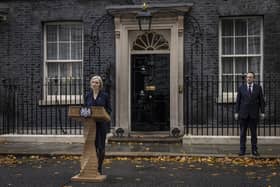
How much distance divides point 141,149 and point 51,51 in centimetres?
524

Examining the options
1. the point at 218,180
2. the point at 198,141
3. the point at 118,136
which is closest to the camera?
the point at 218,180

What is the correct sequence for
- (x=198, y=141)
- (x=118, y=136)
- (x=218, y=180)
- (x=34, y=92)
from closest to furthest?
1. (x=218, y=180)
2. (x=198, y=141)
3. (x=118, y=136)
4. (x=34, y=92)

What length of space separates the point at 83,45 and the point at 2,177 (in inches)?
309

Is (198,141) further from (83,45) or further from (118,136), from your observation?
(83,45)

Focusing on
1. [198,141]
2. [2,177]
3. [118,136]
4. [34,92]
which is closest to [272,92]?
[198,141]

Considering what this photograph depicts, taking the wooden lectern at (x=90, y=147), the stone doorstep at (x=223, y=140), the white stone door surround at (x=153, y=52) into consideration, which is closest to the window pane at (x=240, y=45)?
the white stone door surround at (x=153, y=52)

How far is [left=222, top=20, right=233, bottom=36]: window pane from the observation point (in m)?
17.1

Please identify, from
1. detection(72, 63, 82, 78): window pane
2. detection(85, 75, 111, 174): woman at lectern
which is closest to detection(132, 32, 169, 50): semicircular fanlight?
detection(72, 63, 82, 78): window pane

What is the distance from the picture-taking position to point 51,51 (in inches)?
701

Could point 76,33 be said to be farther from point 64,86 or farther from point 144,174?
point 144,174

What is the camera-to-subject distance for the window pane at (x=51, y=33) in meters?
17.8

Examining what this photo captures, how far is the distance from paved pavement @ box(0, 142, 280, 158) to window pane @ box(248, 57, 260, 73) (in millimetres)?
3114

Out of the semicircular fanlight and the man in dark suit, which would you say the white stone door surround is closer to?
the semicircular fanlight

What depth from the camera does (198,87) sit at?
55.0 ft
